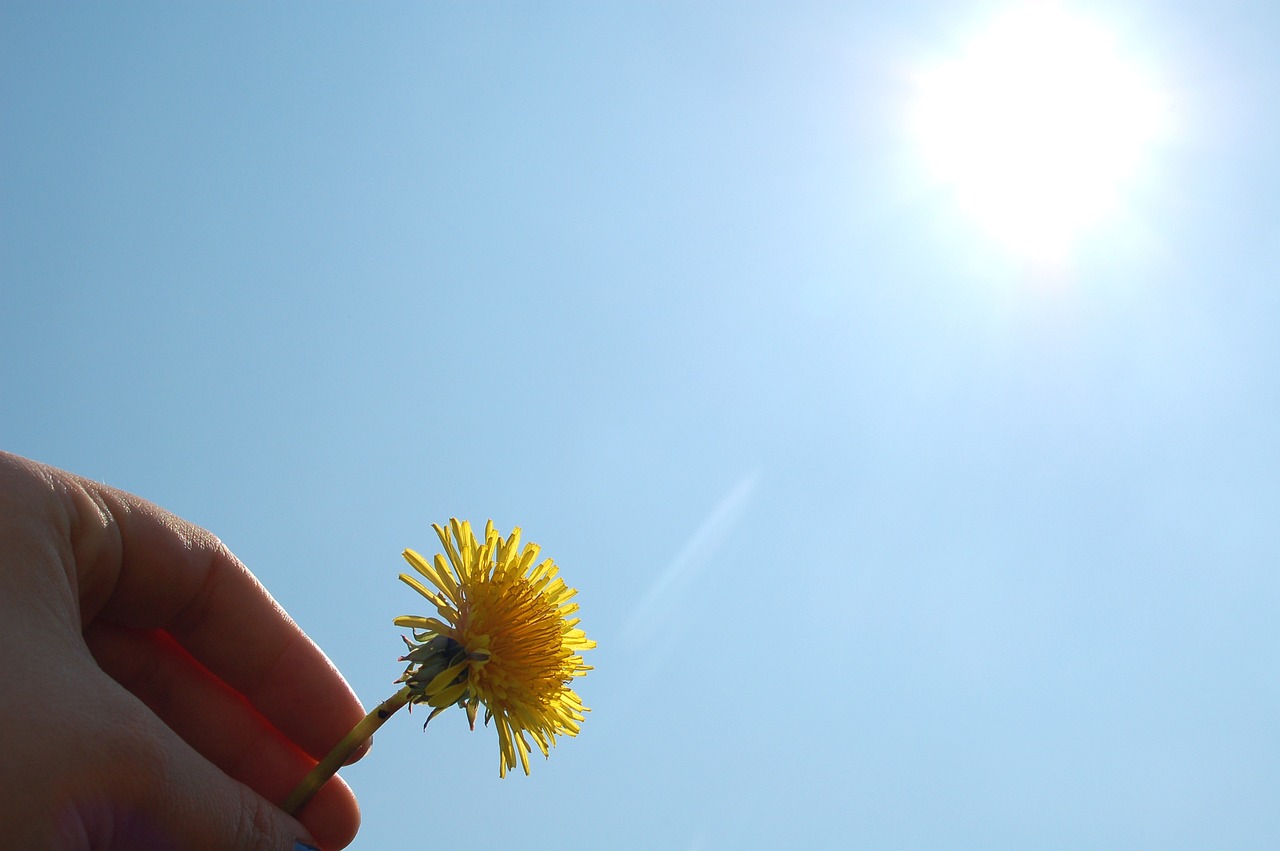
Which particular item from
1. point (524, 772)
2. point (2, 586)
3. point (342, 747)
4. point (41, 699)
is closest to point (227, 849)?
point (342, 747)

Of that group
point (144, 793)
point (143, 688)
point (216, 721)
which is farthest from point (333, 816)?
point (144, 793)

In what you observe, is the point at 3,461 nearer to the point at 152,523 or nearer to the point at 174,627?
the point at 152,523

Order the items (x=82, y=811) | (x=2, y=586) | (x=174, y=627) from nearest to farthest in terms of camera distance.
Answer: (x=82, y=811), (x=2, y=586), (x=174, y=627)

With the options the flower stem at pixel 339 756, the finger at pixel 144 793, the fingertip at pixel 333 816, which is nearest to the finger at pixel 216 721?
the fingertip at pixel 333 816

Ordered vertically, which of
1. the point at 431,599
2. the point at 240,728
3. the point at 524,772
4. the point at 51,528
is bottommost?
the point at 240,728

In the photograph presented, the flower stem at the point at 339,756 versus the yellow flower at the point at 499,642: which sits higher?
the yellow flower at the point at 499,642

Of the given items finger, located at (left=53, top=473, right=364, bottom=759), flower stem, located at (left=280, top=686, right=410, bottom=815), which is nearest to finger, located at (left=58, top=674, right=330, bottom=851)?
flower stem, located at (left=280, top=686, right=410, bottom=815)

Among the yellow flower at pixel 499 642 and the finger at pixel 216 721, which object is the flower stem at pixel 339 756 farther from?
the finger at pixel 216 721
